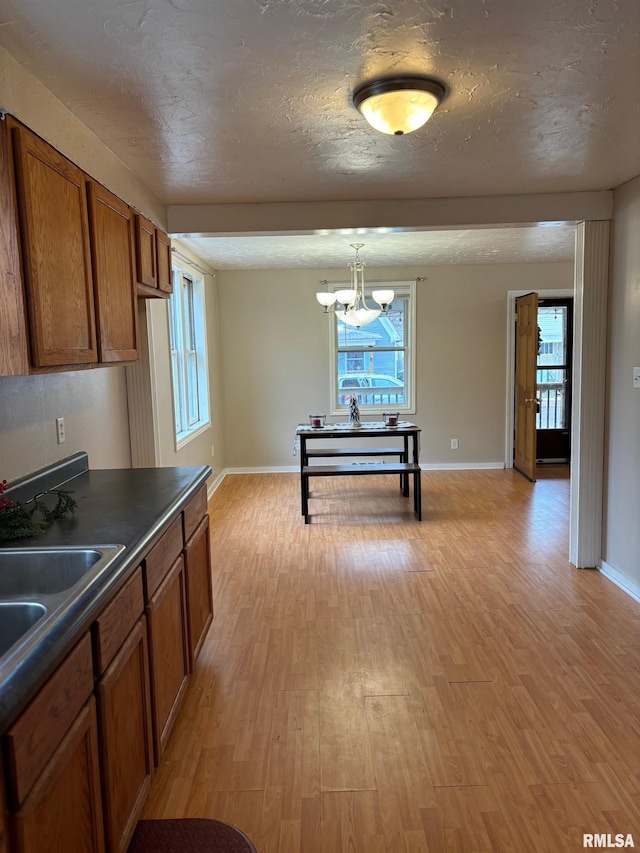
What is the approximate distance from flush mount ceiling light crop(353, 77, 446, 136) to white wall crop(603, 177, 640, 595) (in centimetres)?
179

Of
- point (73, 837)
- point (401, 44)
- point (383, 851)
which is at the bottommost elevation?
point (383, 851)

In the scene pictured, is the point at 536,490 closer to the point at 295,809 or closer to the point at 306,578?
the point at 306,578

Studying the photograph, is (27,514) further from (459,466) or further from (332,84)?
(459,466)

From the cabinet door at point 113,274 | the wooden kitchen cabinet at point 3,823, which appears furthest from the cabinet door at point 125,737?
the cabinet door at point 113,274

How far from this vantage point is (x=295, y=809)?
178cm

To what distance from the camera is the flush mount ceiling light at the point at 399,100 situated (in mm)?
1907

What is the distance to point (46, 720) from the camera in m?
1.11

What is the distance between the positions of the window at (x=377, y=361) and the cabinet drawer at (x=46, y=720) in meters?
5.51

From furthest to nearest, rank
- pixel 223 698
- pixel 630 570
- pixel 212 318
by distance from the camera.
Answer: pixel 212 318 < pixel 630 570 < pixel 223 698

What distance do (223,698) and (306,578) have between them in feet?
4.20

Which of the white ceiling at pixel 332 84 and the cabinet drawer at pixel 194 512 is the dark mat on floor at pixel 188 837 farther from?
the white ceiling at pixel 332 84

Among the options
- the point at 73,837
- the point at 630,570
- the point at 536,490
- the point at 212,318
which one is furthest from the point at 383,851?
the point at 212,318

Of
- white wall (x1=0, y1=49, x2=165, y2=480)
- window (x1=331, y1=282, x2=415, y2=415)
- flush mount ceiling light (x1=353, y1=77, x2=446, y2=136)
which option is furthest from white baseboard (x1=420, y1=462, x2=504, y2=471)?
flush mount ceiling light (x1=353, y1=77, x2=446, y2=136)

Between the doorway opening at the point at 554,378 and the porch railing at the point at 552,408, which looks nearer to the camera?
the doorway opening at the point at 554,378
